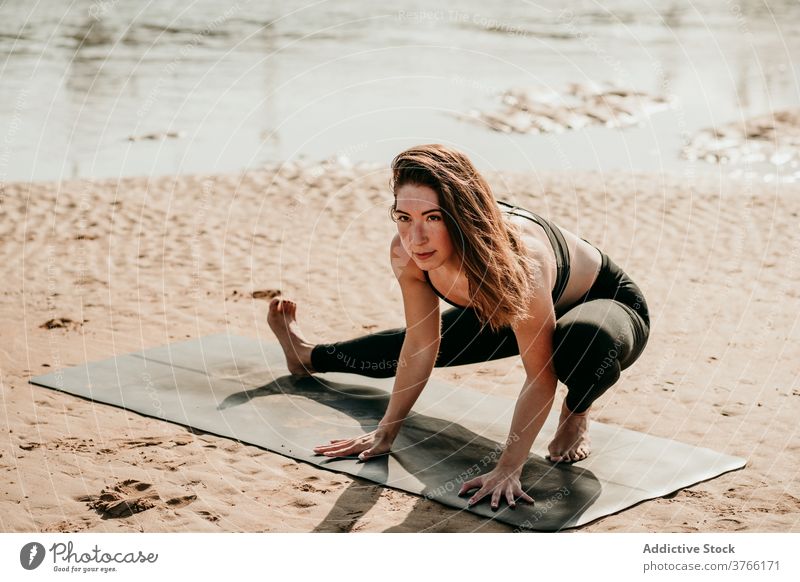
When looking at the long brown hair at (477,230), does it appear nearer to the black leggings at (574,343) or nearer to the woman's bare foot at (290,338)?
the black leggings at (574,343)

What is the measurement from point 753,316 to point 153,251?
384 cm

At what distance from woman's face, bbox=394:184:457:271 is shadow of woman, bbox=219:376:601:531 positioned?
3.00 ft

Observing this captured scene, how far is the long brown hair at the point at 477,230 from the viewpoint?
3.21 meters

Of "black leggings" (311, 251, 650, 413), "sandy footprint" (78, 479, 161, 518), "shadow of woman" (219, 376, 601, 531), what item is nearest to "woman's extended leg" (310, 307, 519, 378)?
"black leggings" (311, 251, 650, 413)

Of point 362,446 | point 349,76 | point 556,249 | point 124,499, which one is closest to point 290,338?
point 362,446

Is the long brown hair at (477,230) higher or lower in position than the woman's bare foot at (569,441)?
higher

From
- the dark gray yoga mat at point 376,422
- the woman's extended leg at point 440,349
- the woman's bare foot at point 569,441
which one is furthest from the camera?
the woman's extended leg at point 440,349

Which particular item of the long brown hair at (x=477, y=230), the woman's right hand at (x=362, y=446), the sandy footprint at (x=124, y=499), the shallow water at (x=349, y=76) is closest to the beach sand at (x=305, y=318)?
the sandy footprint at (x=124, y=499)

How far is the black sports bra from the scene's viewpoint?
368cm

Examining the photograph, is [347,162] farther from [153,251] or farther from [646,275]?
[646,275]

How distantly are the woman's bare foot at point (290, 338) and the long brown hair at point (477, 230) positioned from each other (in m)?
1.46

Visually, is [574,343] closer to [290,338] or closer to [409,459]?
[409,459]

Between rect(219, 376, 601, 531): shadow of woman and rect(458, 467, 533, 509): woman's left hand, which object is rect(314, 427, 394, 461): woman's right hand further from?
rect(458, 467, 533, 509): woman's left hand

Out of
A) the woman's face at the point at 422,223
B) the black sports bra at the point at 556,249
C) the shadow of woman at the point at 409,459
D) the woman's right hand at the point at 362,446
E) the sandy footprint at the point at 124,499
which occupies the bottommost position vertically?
the shadow of woman at the point at 409,459
